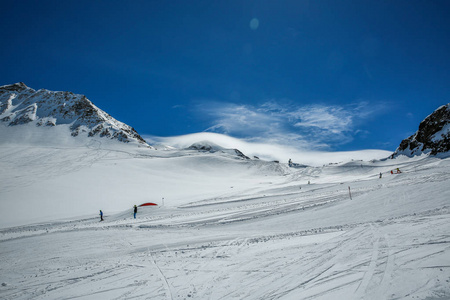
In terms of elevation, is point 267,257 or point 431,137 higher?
point 431,137

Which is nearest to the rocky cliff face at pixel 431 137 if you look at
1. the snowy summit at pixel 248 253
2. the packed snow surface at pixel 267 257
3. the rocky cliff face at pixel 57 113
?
the snowy summit at pixel 248 253

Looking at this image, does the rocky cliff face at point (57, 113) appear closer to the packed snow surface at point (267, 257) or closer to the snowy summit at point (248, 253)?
the snowy summit at point (248, 253)

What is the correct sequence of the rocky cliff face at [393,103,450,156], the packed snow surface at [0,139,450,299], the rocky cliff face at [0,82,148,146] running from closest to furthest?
the packed snow surface at [0,139,450,299] < the rocky cliff face at [393,103,450,156] < the rocky cliff face at [0,82,148,146]

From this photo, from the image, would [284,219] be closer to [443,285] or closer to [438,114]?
[443,285]

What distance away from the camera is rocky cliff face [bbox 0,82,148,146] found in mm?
123750

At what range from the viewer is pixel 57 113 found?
14100 cm

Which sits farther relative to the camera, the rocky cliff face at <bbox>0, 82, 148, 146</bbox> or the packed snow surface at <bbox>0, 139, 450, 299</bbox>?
the rocky cliff face at <bbox>0, 82, 148, 146</bbox>

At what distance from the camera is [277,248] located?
966 centimetres

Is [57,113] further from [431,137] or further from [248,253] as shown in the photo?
[431,137]

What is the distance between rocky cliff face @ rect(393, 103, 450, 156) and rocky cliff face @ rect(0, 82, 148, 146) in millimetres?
120846

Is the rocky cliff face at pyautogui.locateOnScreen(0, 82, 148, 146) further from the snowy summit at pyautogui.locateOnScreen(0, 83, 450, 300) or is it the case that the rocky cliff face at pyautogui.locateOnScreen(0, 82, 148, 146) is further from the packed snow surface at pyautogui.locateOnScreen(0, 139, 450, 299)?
the packed snow surface at pyautogui.locateOnScreen(0, 139, 450, 299)

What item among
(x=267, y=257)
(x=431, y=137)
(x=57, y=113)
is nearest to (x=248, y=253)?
(x=267, y=257)

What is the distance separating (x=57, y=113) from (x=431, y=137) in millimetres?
188274

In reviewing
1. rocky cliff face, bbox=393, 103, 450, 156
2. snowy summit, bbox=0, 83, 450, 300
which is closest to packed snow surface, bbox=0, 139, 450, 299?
snowy summit, bbox=0, 83, 450, 300
